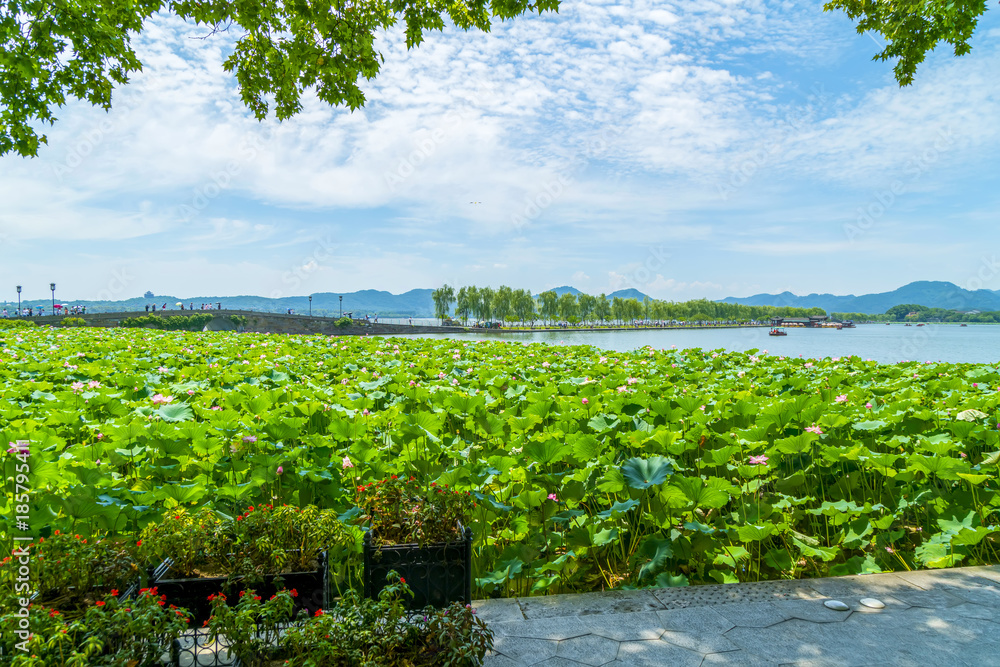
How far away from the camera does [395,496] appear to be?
3020 mm

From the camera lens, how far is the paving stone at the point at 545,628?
8.39 feet

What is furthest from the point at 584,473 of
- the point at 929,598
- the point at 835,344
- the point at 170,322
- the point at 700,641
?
the point at 170,322

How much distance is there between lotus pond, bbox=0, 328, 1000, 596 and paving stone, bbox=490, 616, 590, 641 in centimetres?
53

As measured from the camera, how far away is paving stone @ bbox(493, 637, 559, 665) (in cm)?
236

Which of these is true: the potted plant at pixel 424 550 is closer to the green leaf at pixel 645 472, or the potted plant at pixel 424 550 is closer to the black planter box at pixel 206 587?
the black planter box at pixel 206 587

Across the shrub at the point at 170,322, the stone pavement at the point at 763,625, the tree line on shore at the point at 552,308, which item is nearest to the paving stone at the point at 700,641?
the stone pavement at the point at 763,625

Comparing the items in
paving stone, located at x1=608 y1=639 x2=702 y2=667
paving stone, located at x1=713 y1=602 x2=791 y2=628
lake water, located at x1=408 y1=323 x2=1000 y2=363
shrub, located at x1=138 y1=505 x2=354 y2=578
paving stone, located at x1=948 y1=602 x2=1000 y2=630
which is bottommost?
lake water, located at x1=408 y1=323 x2=1000 y2=363

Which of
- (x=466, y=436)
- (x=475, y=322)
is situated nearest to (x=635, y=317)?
(x=475, y=322)

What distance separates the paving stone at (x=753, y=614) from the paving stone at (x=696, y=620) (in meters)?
0.03

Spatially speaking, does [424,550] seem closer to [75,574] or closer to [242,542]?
[242,542]

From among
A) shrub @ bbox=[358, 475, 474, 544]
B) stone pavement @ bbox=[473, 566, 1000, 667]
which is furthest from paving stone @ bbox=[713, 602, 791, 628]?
shrub @ bbox=[358, 475, 474, 544]

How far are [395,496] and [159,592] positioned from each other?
45.2 inches

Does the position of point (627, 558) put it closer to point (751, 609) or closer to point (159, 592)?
point (751, 609)

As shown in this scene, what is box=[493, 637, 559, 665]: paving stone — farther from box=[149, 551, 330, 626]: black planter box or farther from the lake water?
the lake water
